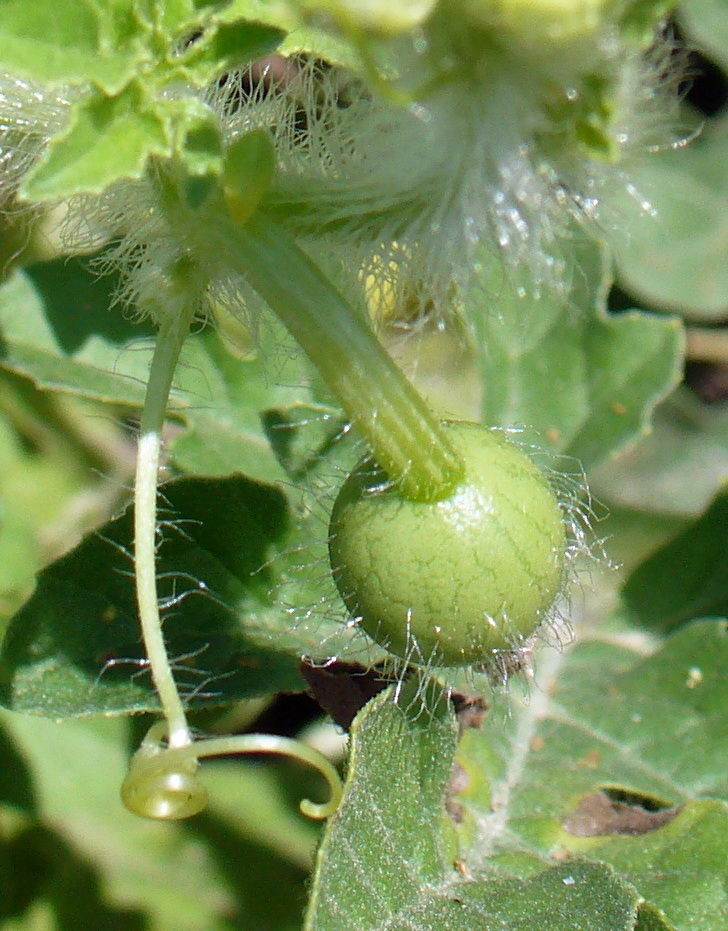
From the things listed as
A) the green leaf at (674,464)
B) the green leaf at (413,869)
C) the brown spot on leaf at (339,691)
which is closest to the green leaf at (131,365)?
the brown spot on leaf at (339,691)

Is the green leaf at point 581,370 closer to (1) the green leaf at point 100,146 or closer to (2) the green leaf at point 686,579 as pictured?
(2) the green leaf at point 686,579

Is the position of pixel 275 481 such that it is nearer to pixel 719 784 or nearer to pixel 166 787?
pixel 166 787

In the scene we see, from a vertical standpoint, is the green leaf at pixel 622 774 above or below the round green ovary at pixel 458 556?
below

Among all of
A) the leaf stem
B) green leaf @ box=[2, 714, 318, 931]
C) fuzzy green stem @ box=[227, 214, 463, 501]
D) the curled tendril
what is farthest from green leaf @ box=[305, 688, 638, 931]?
the leaf stem

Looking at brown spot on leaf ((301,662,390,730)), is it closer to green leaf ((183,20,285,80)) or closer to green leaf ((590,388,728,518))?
green leaf ((183,20,285,80))

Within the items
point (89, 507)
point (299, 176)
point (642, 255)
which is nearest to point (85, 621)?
point (299, 176)

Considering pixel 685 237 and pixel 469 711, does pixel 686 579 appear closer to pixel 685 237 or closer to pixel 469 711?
pixel 469 711
